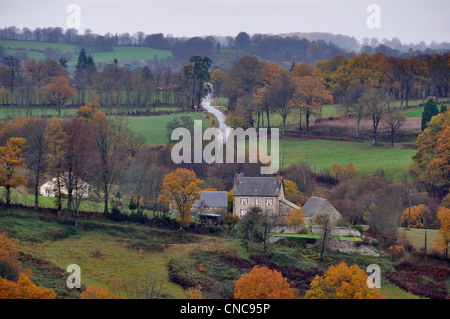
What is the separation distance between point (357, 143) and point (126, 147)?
32938 mm

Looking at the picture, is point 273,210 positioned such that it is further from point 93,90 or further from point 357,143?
point 93,90

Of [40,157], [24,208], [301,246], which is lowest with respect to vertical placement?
[301,246]

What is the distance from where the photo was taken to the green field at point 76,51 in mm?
158000

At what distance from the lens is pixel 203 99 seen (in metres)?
109

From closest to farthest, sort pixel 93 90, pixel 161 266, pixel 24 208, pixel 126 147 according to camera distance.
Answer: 1. pixel 161 266
2. pixel 24 208
3. pixel 126 147
4. pixel 93 90

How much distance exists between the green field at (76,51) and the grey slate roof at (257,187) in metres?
117

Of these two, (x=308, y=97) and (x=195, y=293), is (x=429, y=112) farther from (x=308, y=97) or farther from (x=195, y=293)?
(x=195, y=293)

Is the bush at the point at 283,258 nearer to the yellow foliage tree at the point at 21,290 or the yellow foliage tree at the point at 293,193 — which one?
the yellow foliage tree at the point at 293,193

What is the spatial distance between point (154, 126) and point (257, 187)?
35537 mm

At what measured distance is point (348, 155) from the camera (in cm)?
7131

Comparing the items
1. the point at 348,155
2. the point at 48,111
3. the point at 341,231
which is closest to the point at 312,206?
the point at 341,231

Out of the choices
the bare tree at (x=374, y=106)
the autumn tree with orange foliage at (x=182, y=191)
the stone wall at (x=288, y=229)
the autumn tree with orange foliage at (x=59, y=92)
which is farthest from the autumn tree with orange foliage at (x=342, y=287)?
the autumn tree with orange foliage at (x=59, y=92)

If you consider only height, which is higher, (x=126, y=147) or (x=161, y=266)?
(x=126, y=147)
